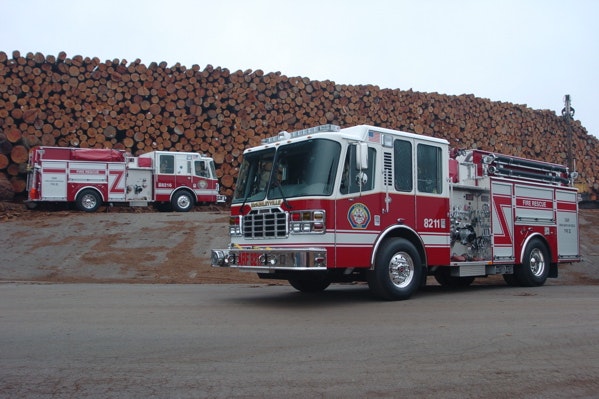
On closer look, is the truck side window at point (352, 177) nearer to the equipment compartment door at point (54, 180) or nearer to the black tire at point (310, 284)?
the black tire at point (310, 284)

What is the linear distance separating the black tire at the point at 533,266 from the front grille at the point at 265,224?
5786 millimetres

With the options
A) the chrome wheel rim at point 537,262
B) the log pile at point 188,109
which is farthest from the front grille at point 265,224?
the log pile at point 188,109

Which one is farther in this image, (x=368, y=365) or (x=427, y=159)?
(x=427, y=159)

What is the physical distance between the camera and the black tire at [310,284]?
10438mm

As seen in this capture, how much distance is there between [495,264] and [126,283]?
761 cm

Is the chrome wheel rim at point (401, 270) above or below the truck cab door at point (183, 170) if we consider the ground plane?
below

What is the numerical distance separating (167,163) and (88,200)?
3.26m

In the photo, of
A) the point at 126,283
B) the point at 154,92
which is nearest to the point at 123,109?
the point at 154,92

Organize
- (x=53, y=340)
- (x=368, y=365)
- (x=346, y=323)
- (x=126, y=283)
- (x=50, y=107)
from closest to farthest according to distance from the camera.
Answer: (x=368, y=365) → (x=53, y=340) → (x=346, y=323) → (x=126, y=283) → (x=50, y=107)

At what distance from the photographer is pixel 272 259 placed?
8.54 metres

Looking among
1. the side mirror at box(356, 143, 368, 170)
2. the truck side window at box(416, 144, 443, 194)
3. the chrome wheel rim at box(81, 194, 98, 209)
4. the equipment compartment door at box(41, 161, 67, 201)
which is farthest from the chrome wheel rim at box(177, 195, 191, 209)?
the side mirror at box(356, 143, 368, 170)

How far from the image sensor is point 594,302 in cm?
947

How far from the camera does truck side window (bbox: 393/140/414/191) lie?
9.55m

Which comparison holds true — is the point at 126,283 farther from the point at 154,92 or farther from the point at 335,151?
the point at 154,92
